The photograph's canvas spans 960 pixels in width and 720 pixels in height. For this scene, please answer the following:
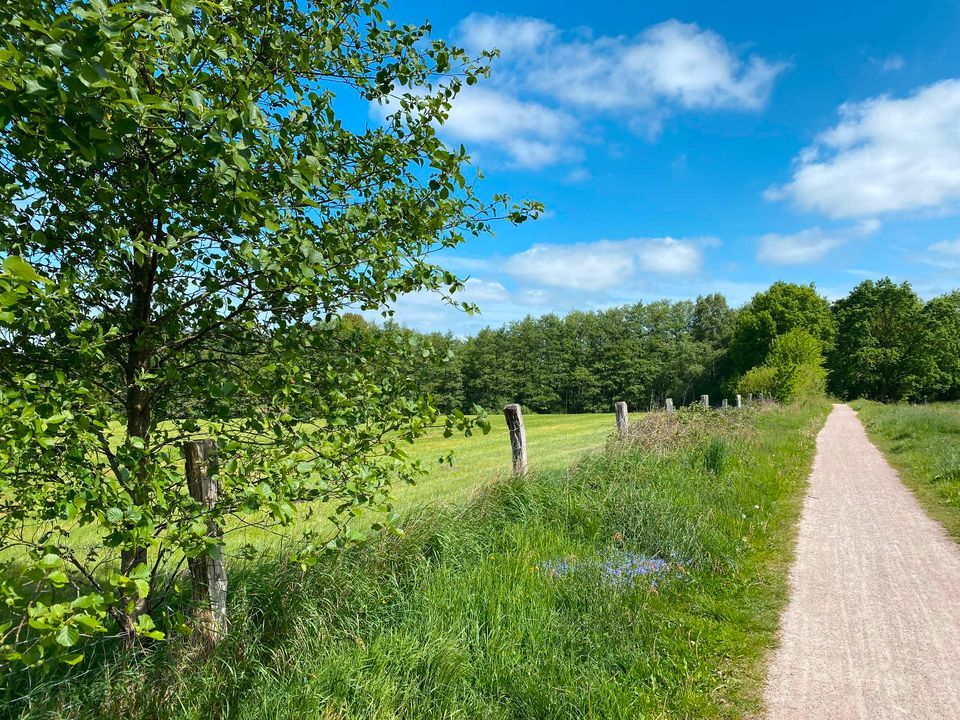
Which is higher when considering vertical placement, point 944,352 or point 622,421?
point 944,352

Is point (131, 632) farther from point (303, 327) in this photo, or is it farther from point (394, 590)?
point (303, 327)

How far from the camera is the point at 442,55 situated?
357 cm

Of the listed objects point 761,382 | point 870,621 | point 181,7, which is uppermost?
point 181,7

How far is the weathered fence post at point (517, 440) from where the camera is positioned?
281 inches

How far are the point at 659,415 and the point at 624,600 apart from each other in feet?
23.3

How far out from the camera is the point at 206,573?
11.8 ft

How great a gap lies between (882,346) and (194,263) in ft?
250

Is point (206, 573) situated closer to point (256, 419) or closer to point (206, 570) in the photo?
point (206, 570)

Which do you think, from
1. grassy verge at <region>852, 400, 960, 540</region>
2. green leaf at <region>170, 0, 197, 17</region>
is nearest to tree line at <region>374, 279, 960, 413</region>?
grassy verge at <region>852, 400, 960, 540</region>

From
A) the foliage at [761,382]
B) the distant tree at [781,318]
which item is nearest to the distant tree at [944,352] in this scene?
the distant tree at [781,318]

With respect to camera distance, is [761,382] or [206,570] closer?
[206,570]

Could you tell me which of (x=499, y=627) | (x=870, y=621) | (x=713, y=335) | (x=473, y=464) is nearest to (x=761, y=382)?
(x=473, y=464)

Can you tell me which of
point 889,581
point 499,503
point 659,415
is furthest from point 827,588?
point 659,415

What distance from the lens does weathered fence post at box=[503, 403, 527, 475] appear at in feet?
23.4
